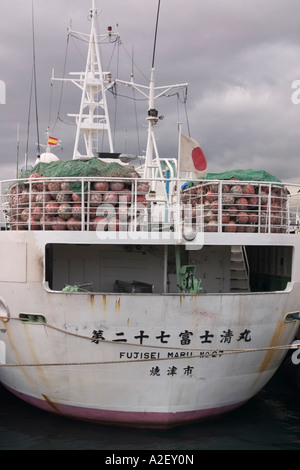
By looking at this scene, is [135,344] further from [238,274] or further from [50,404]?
[238,274]

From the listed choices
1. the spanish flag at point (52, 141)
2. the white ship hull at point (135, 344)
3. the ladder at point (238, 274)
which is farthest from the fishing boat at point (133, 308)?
the spanish flag at point (52, 141)

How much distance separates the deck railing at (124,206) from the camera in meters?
10.2

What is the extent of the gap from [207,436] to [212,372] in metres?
1.33

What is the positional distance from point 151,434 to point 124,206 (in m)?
4.72

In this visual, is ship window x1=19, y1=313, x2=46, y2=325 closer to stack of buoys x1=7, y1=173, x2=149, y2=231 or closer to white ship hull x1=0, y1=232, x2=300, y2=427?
white ship hull x1=0, y1=232, x2=300, y2=427

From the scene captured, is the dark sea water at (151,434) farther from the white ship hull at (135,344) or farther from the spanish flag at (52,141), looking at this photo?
the spanish flag at (52,141)

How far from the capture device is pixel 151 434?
1012 cm

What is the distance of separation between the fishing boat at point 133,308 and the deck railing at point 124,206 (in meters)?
0.03

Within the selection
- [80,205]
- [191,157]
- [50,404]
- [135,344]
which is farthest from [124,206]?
[50,404]

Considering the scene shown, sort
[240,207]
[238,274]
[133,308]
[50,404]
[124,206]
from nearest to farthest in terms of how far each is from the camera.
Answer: [133,308] → [124,206] → [50,404] → [240,207] → [238,274]

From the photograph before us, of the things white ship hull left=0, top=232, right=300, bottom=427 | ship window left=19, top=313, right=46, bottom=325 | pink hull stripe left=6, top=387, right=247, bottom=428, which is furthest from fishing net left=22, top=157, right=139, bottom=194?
pink hull stripe left=6, top=387, right=247, bottom=428

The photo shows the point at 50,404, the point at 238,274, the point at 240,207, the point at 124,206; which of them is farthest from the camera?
the point at 238,274

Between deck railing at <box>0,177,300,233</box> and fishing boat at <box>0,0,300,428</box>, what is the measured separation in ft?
0.10
